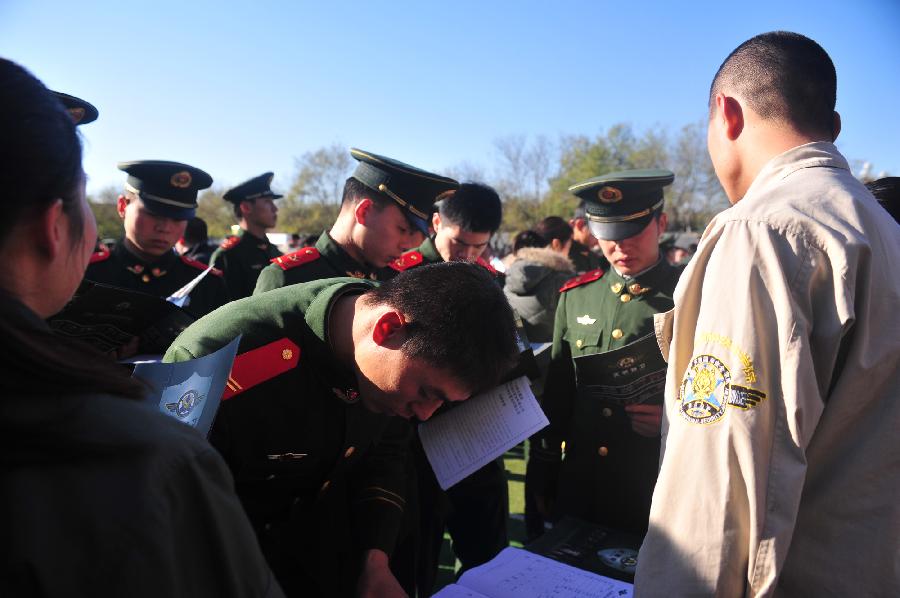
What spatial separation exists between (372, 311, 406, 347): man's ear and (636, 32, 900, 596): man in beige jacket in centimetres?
72

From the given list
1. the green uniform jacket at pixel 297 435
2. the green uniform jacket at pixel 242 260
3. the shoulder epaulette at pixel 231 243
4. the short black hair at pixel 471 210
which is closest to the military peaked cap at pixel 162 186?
the green uniform jacket at pixel 242 260

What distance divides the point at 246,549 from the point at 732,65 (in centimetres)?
154

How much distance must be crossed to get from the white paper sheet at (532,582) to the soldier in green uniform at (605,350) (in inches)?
42.8

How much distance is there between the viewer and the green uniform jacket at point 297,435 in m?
1.69

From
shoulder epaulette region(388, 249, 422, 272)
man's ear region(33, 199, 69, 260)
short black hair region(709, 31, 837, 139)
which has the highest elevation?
short black hair region(709, 31, 837, 139)

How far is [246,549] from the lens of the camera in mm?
776

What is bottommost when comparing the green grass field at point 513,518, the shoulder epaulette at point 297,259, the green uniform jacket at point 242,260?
the green grass field at point 513,518

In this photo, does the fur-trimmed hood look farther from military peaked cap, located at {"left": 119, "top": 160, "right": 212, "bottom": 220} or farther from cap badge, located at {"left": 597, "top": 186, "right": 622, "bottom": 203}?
military peaked cap, located at {"left": 119, "top": 160, "right": 212, "bottom": 220}

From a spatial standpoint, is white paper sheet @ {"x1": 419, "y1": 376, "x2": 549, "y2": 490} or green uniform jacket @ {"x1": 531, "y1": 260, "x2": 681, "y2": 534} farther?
green uniform jacket @ {"x1": 531, "y1": 260, "x2": 681, "y2": 534}

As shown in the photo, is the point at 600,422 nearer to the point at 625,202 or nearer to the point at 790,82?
the point at 625,202

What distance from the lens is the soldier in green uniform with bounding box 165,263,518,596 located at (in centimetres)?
164

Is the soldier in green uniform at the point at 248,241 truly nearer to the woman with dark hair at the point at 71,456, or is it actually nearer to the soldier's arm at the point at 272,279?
the soldier's arm at the point at 272,279

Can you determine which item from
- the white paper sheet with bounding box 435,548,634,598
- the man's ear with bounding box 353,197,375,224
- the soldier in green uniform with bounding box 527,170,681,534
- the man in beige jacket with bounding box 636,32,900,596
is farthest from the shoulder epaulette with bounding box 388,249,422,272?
the man in beige jacket with bounding box 636,32,900,596

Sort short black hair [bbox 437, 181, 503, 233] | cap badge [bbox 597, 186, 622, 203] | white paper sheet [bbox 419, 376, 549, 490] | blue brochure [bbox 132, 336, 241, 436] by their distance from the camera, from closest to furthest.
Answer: blue brochure [bbox 132, 336, 241, 436] < white paper sheet [bbox 419, 376, 549, 490] < cap badge [bbox 597, 186, 622, 203] < short black hair [bbox 437, 181, 503, 233]
